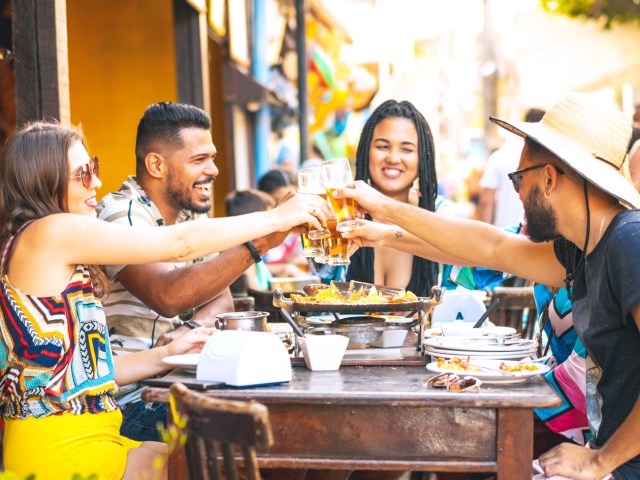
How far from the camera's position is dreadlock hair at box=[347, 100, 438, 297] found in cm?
475

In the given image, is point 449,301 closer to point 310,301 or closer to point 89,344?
point 310,301

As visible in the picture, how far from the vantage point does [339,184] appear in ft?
11.8

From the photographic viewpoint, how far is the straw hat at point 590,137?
297 centimetres

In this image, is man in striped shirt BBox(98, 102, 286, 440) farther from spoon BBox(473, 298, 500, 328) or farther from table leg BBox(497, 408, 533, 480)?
table leg BBox(497, 408, 533, 480)

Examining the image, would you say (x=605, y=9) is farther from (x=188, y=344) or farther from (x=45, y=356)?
(x=45, y=356)

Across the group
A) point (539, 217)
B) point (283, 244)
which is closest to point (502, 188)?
point (283, 244)

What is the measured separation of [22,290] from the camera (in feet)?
9.45

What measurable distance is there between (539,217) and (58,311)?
172 centimetres

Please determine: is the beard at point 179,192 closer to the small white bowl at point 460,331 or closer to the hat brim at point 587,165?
the small white bowl at point 460,331

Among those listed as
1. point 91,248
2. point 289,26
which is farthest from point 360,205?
point 289,26

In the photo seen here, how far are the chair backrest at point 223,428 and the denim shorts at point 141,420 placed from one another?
1404 mm

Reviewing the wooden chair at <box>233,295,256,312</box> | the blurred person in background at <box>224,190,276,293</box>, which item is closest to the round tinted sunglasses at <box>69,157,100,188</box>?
the wooden chair at <box>233,295,256,312</box>

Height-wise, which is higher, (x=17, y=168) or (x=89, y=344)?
(x=17, y=168)

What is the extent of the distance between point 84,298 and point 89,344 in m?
0.16
